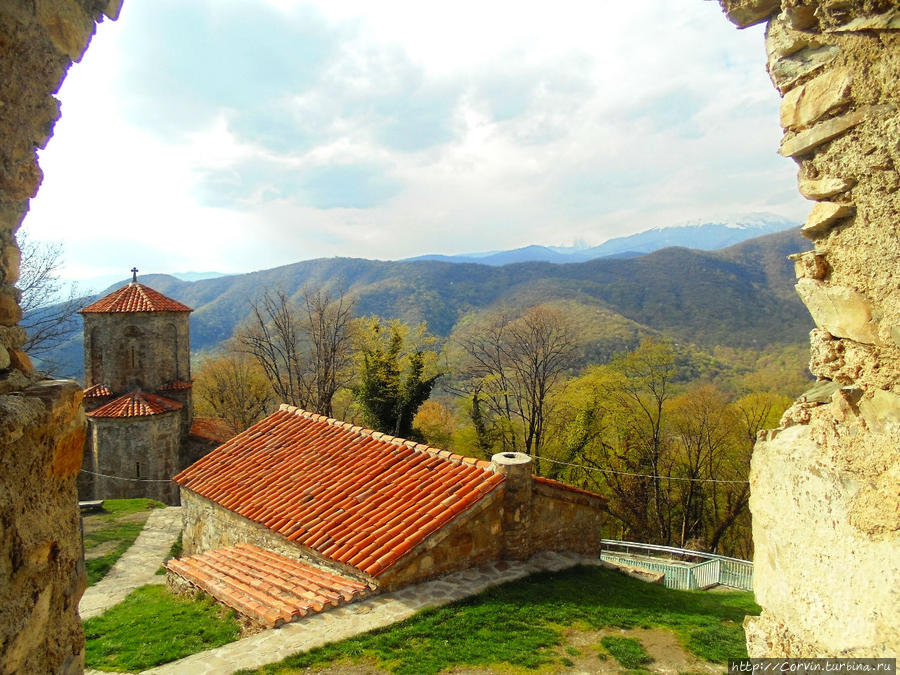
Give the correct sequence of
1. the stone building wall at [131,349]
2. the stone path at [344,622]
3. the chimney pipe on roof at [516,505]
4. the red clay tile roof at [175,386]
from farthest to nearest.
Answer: the red clay tile roof at [175,386] → the stone building wall at [131,349] → the chimney pipe on roof at [516,505] → the stone path at [344,622]

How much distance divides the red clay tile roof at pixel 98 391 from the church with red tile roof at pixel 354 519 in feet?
36.2

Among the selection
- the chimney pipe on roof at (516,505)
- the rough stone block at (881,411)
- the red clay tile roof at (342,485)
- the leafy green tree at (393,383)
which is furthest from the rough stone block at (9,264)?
the leafy green tree at (393,383)

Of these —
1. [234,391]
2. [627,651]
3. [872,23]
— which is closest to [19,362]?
[872,23]

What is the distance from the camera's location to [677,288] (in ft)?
230

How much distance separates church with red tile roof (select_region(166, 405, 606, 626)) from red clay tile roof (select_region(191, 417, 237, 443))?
36.2 ft

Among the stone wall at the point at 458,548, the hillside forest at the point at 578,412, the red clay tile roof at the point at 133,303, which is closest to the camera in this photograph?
the stone wall at the point at 458,548

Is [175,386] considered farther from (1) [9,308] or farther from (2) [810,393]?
(2) [810,393]

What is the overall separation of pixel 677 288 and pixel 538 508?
69.0 metres

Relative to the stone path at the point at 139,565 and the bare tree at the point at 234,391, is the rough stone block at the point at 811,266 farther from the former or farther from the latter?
the bare tree at the point at 234,391

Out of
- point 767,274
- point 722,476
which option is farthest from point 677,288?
point 722,476

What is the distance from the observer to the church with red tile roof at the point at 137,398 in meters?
17.5

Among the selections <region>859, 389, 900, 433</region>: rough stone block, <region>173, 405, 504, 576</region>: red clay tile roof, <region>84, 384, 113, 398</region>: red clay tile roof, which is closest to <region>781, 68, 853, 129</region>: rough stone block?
<region>859, 389, 900, 433</region>: rough stone block

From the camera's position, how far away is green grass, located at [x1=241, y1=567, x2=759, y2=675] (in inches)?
198

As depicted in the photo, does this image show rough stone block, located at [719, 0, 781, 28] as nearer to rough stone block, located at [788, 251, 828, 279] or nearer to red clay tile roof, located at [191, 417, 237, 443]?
rough stone block, located at [788, 251, 828, 279]
